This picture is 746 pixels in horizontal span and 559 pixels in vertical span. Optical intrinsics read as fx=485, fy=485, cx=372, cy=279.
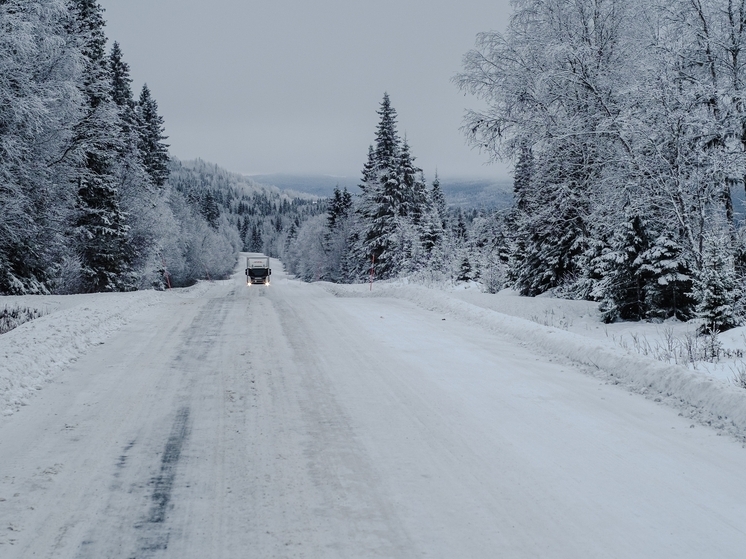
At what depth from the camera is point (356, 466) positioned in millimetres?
3961

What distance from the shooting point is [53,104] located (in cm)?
1712

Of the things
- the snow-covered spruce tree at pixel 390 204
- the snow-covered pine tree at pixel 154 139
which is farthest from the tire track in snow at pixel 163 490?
the snow-covered pine tree at pixel 154 139

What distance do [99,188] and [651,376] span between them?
24.8 meters

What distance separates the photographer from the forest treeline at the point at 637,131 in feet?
35.7

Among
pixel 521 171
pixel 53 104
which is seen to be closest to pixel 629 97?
pixel 521 171

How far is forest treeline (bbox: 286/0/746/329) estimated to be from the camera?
10883 millimetres

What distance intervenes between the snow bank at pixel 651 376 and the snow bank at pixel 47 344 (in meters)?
7.20

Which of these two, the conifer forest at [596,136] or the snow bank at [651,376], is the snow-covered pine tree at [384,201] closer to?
the conifer forest at [596,136]

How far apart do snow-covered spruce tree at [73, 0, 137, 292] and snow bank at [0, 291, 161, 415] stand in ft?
42.1

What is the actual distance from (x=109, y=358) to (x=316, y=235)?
73.2 metres

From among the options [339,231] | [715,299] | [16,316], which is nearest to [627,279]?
[715,299]

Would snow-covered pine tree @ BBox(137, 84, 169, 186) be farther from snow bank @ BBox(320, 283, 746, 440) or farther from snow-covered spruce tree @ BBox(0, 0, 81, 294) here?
snow bank @ BBox(320, 283, 746, 440)

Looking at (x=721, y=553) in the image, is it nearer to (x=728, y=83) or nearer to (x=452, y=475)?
(x=452, y=475)

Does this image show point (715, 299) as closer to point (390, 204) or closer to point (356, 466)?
point (356, 466)
